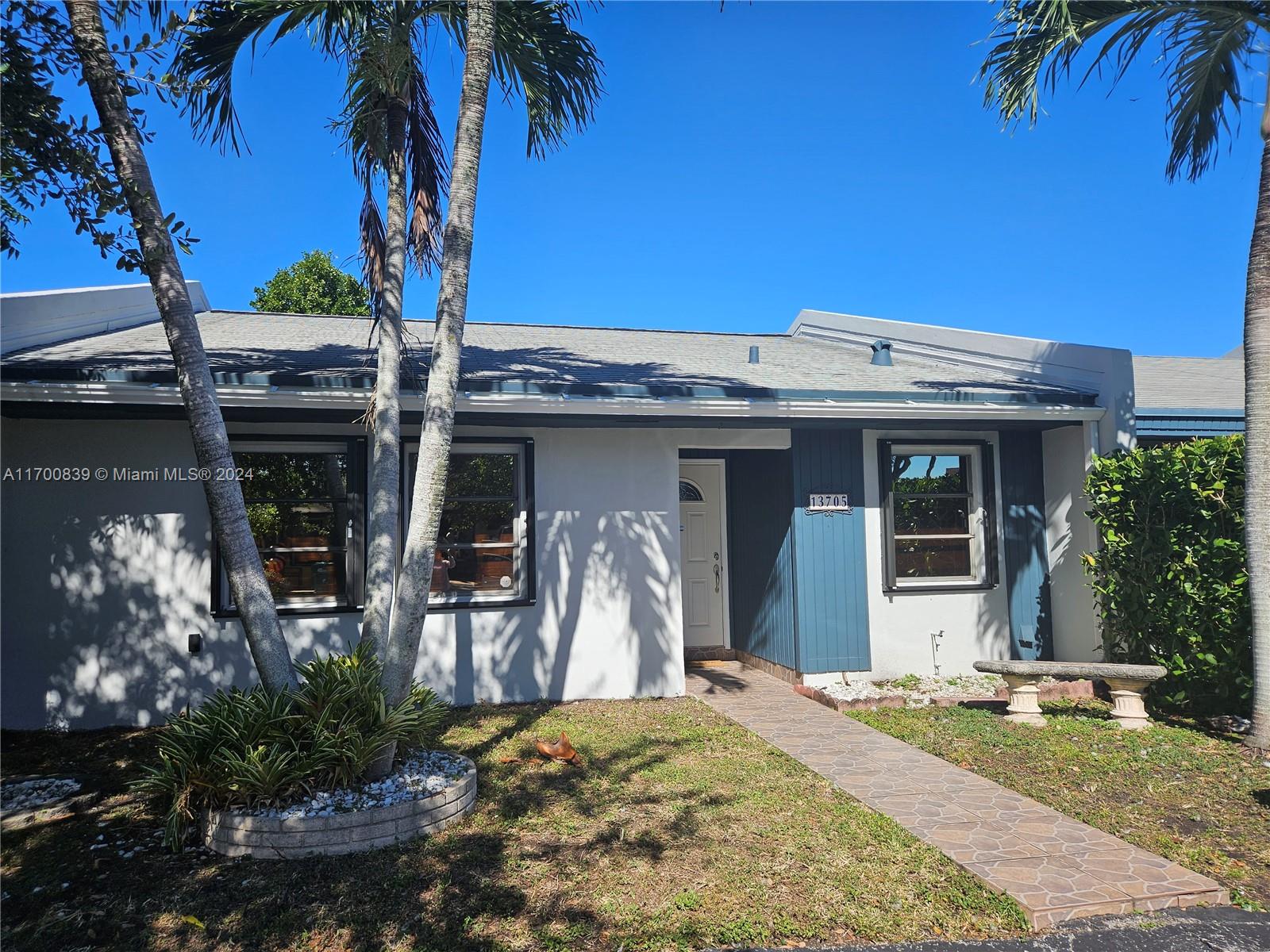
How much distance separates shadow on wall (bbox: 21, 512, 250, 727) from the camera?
7.03 meters

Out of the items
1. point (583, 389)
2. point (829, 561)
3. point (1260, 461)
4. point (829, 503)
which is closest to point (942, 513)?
point (829, 503)

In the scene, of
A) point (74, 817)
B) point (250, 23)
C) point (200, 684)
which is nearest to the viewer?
point (74, 817)

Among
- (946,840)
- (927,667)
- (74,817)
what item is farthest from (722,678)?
(74,817)

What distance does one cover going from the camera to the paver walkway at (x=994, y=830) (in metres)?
3.89

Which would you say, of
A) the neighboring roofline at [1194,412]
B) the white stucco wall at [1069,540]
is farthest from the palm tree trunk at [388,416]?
the neighboring roofline at [1194,412]

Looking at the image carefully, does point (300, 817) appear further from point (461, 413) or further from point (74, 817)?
point (461, 413)

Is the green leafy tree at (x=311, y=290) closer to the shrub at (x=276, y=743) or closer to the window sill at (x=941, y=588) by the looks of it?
the window sill at (x=941, y=588)

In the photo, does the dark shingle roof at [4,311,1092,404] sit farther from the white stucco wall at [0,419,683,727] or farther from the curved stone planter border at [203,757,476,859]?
the curved stone planter border at [203,757,476,859]

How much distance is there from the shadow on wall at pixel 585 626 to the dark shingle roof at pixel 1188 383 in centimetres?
603

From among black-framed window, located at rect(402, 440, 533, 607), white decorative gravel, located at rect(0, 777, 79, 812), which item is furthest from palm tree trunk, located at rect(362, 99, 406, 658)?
white decorative gravel, located at rect(0, 777, 79, 812)

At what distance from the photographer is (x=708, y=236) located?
13.0 m

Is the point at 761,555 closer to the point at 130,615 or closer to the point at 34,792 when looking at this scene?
the point at 130,615

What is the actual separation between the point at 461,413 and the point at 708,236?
282 inches

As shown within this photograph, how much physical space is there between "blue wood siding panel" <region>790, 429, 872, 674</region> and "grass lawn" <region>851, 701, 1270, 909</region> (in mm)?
1102
